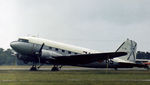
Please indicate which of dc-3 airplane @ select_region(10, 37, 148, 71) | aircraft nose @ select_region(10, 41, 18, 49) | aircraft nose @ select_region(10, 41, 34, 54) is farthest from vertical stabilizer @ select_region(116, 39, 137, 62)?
aircraft nose @ select_region(10, 41, 18, 49)

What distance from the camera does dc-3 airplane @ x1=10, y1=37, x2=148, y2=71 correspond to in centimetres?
4200

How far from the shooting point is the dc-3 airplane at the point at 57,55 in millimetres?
42000

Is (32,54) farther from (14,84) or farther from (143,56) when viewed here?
(143,56)

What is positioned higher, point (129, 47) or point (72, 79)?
point (129, 47)

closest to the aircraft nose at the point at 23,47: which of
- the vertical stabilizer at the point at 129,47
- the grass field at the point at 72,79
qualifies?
the grass field at the point at 72,79

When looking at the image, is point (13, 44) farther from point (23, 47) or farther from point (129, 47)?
point (129, 47)

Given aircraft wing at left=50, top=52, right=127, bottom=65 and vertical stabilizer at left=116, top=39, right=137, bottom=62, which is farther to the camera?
vertical stabilizer at left=116, top=39, right=137, bottom=62

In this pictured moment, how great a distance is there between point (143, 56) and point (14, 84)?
121017mm

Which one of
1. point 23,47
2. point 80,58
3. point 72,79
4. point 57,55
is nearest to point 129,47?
point 80,58

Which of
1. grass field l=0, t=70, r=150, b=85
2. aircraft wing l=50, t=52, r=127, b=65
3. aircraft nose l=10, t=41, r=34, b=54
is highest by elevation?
aircraft nose l=10, t=41, r=34, b=54

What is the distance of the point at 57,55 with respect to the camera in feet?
141

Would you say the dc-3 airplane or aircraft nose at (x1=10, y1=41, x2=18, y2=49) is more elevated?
aircraft nose at (x1=10, y1=41, x2=18, y2=49)

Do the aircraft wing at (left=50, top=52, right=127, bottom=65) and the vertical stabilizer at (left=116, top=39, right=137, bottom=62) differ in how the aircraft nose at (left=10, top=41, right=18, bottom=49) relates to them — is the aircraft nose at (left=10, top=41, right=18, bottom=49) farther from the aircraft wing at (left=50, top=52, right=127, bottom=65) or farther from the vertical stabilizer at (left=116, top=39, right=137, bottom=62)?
the vertical stabilizer at (left=116, top=39, right=137, bottom=62)

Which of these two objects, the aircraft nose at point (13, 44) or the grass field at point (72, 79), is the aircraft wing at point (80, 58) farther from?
the grass field at point (72, 79)
